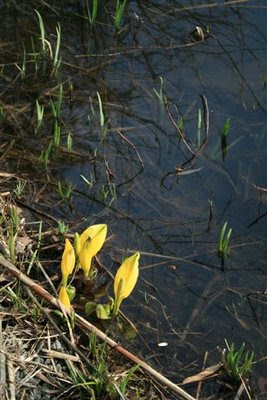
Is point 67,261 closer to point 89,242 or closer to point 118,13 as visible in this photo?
point 89,242

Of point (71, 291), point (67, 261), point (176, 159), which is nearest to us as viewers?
point (67, 261)

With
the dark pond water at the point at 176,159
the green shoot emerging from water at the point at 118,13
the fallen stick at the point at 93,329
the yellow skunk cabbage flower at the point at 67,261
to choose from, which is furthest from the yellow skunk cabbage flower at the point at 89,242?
the green shoot emerging from water at the point at 118,13

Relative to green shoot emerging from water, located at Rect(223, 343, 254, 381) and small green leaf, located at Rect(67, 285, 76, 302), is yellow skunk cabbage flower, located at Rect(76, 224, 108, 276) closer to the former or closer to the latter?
small green leaf, located at Rect(67, 285, 76, 302)

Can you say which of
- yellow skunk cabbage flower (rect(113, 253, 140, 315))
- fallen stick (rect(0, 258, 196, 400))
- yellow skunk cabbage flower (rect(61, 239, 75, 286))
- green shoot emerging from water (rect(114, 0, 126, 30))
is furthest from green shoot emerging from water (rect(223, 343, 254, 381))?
green shoot emerging from water (rect(114, 0, 126, 30))

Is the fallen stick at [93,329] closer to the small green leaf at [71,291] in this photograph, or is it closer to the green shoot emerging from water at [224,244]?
the small green leaf at [71,291]

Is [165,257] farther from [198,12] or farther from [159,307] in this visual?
[198,12]

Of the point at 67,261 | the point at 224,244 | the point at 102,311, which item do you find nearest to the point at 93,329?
the point at 102,311
